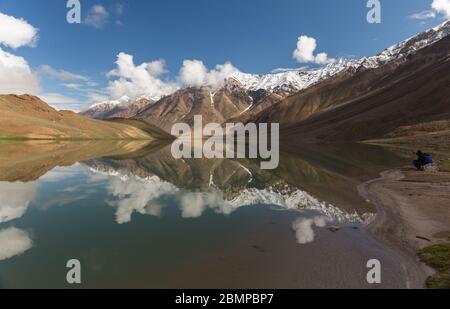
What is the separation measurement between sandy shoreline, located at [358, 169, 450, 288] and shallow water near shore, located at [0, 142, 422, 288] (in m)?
0.81

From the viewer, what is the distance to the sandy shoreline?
1775 centimetres

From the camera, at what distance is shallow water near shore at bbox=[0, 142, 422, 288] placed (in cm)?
1502

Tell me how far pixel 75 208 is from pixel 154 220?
8.05 meters

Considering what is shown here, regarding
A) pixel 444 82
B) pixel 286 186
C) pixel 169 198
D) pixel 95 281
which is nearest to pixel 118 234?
pixel 95 281

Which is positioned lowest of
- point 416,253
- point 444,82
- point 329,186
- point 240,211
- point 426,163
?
point 416,253

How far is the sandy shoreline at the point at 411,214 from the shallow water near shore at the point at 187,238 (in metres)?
0.81

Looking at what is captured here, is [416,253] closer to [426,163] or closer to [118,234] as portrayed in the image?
[118,234]

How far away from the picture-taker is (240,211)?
28.7 meters

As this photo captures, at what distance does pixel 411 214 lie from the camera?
25.6 meters

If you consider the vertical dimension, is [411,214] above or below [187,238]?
above

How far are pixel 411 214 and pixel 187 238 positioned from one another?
1679 centimetres

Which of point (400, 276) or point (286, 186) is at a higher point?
point (286, 186)

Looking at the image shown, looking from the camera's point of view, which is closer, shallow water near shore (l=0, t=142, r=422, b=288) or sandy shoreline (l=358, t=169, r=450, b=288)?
shallow water near shore (l=0, t=142, r=422, b=288)
